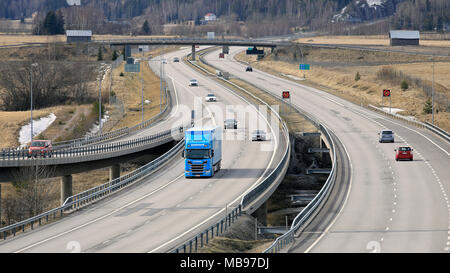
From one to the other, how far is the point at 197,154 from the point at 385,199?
14452mm

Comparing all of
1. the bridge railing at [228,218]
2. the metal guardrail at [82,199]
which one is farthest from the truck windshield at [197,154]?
the bridge railing at [228,218]

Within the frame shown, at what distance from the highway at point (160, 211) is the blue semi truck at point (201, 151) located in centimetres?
78

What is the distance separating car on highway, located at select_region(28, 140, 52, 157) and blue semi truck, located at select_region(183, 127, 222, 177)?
487 inches

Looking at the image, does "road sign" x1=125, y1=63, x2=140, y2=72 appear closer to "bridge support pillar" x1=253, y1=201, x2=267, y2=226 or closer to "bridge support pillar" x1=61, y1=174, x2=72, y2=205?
"bridge support pillar" x1=61, y1=174, x2=72, y2=205

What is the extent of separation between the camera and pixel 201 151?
58.9 metres

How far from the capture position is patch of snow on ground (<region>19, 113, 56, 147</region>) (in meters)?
103

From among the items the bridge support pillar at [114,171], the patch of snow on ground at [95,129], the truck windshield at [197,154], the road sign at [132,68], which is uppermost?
the road sign at [132,68]

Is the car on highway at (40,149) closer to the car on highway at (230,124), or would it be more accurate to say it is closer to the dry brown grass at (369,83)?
the car on highway at (230,124)

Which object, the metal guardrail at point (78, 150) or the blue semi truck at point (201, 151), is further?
the metal guardrail at point (78, 150)

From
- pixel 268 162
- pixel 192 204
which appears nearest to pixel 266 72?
pixel 268 162

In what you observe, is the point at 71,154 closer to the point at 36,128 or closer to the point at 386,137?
the point at 386,137

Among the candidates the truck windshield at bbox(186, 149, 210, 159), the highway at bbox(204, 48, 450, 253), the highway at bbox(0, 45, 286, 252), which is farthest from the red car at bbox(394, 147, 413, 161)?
the truck windshield at bbox(186, 149, 210, 159)

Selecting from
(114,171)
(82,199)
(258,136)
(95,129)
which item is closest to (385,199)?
(82,199)

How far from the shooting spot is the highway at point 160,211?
39719 millimetres
